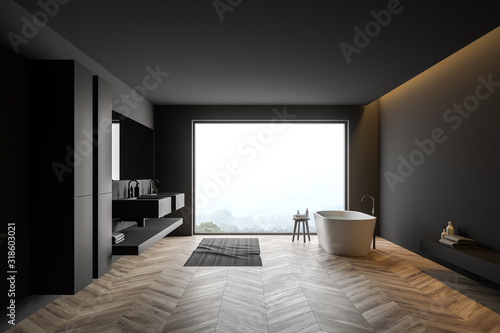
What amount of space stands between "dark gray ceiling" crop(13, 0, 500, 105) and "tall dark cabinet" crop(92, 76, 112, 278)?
617 mm

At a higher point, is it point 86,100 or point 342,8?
point 342,8

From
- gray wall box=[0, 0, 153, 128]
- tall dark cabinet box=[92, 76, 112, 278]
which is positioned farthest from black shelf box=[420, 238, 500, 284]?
gray wall box=[0, 0, 153, 128]

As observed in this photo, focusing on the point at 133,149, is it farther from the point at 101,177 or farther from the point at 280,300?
the point at 280,300

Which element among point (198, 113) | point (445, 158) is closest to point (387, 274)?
point (445, 158)

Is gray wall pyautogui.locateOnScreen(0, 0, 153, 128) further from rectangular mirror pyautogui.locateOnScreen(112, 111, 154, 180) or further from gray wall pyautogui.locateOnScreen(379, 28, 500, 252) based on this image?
gray wall pyautogui.locateOnScreen(379, 28, 500, 252)

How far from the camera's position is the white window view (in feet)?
22.1

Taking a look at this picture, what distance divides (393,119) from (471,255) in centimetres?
323

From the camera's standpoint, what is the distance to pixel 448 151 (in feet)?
13.9

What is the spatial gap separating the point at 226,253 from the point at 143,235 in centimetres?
141

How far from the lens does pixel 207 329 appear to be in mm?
2537

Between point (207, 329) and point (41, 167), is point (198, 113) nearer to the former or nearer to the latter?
point (41, 167)

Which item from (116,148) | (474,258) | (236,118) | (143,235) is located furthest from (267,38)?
(236,118)

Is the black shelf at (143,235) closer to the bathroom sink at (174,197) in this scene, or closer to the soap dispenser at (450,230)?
the bathroom sink at (174,197)

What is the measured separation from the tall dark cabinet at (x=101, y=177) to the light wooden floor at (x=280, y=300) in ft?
1.47
